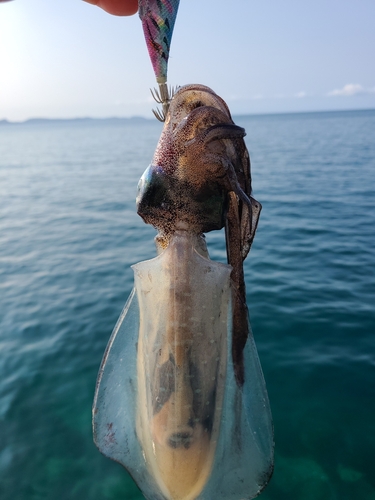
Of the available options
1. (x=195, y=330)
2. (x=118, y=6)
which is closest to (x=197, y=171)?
(x=195, y=330)

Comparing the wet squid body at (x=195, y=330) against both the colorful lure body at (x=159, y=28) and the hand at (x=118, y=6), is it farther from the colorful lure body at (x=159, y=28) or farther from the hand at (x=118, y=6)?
the hand at (x=118, y=6)

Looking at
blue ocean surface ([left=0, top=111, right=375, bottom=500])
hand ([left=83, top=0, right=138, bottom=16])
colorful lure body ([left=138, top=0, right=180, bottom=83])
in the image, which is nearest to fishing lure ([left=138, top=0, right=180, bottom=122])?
colorful lure body ([left=138, top=0, right=180, bottom=83])

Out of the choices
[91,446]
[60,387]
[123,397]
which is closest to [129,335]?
[123,397]

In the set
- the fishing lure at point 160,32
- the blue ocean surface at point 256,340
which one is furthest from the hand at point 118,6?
the blue ocean surface at point 256,340

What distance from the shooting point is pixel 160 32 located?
2256mm

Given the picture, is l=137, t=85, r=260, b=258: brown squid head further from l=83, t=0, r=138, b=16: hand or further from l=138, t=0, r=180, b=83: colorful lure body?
l=83, t=0, r=138, b=16: hand

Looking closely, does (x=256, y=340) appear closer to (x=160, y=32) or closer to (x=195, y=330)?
(x=195, y=330)

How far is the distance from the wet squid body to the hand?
170cm

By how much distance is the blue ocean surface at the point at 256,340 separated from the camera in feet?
18.4

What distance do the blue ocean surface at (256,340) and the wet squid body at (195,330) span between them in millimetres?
3551

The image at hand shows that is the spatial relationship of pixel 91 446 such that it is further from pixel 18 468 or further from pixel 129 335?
pixel 129 335

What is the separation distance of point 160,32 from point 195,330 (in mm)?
1618

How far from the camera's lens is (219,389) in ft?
7.59

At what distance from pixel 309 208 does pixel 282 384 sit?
14.1 meters
